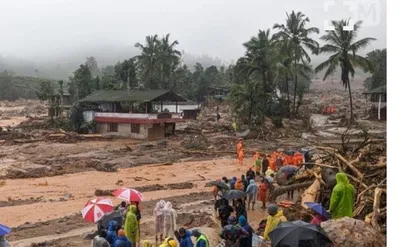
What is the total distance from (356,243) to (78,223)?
9.35 meters

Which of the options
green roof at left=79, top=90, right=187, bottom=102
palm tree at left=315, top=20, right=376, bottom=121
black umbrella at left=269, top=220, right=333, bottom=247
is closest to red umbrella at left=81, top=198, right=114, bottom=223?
black umbrella at left=269, top=220, right=333, bottom=247

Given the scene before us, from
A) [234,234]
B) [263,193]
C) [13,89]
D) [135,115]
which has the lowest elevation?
[263,193]

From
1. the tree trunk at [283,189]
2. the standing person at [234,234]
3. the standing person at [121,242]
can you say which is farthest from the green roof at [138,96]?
the standing person at [121,242]

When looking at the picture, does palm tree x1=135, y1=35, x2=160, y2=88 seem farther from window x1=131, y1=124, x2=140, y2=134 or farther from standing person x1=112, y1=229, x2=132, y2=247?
standing person x1=112, y1=229, x2=132, y2=247

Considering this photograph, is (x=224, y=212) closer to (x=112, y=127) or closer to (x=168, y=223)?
(x=168, y=223)

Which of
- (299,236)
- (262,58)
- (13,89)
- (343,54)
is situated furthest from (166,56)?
(13,89)

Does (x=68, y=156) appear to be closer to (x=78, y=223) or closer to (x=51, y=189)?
(x=51, y=189)

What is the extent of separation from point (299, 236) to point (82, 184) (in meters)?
16.6

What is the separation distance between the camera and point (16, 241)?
12328 mm

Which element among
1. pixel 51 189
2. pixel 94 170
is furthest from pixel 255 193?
pixel 94 170

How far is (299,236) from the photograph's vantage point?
6801 millimetres

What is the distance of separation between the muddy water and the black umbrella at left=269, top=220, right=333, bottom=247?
10.6 m

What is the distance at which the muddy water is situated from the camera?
52.9 feet

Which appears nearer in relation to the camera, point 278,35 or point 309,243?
point 309,243
